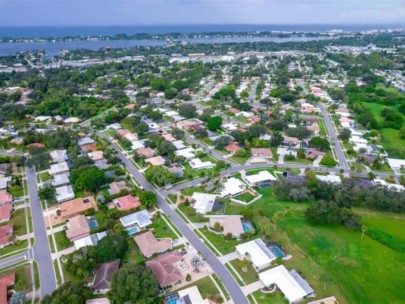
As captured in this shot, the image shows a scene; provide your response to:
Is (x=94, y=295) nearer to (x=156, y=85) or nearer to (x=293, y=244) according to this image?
(x=293, y=244)

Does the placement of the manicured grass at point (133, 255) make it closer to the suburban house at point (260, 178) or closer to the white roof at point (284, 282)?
the white roof at point (284, 282)

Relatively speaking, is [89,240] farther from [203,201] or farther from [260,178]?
[260,178]

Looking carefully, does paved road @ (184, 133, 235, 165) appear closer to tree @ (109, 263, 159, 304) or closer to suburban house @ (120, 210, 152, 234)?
suburban house @ (120, 210, 152, 234)

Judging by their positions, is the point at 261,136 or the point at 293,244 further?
the point at 261,136

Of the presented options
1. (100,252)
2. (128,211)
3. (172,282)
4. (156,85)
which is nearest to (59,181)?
(128,211)

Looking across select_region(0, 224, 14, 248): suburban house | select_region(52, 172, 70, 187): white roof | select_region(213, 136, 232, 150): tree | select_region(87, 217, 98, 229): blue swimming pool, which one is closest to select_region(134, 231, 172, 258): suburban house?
select_region(87, 217, 98, 229): blue swimming pool
